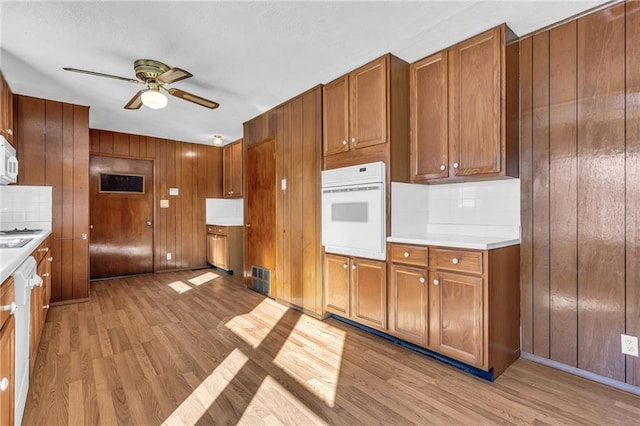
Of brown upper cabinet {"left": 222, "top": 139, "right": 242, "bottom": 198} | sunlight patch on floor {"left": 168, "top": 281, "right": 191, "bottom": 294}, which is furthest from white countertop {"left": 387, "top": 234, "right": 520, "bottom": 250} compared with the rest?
brown upper cabinet {"left": 222, "top": 139, "right": 242, "bottom": 198}

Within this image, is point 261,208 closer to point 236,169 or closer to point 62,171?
point 236,169

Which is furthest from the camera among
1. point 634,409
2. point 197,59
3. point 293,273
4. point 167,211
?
point 167,211

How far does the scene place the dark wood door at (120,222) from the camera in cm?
505

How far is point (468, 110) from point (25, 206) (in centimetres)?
462

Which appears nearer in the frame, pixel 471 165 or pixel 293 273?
pixel 471 165

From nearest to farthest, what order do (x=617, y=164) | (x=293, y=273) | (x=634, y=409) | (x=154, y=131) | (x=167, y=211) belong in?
(x=634, y=409), (x=617, y=164), (x=293, y=273), (x=154, y=131), (x=167, y=211)

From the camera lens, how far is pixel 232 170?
19.3 ft

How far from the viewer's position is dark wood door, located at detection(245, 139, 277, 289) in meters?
3.96

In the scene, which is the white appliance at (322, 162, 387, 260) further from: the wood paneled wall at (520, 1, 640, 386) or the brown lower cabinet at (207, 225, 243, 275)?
the brown lower cabinet at (207, 225, 243, 275)

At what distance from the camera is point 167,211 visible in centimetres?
562

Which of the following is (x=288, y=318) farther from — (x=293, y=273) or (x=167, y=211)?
(x=167, y=211)

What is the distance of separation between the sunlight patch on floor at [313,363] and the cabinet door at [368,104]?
1747mm

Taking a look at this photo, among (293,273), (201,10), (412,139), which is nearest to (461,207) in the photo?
(412,139)

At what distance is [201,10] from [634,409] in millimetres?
3505
